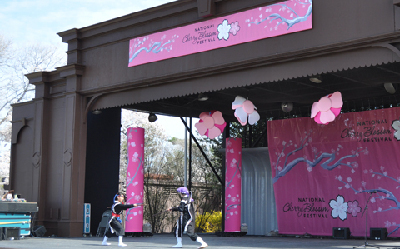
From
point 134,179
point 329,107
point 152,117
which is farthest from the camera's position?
point 152,117

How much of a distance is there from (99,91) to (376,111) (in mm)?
7275

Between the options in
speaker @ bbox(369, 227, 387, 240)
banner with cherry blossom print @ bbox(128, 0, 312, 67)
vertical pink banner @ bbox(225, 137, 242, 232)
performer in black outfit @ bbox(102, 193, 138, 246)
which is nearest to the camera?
banner with cherry blossom print @ bbox(128, 0, 312, 67)

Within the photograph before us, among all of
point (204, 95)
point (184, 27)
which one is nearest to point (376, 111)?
point (204, 95)

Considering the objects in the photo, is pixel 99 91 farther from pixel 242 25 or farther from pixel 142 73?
pixel 242 25

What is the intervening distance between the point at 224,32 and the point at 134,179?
5146mm

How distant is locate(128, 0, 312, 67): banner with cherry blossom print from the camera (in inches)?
→ 408

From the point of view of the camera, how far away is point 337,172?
1411 centimetres

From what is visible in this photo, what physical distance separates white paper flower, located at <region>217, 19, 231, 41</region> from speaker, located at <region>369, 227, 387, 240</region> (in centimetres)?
600

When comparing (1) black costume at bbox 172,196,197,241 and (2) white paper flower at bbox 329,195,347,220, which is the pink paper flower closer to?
(2) white paper flower at bbox 329,195,347,220

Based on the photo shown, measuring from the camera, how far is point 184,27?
12.3 metres

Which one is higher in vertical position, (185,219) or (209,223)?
(185,219)

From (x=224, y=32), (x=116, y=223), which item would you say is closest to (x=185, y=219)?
(x=116, y=223)

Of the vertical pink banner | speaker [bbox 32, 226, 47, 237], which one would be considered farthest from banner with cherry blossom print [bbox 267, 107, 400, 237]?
speaker [bbox 32, 226, 47, 237]

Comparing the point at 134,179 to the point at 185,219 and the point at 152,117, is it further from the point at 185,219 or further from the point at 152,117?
the point at 185,219
